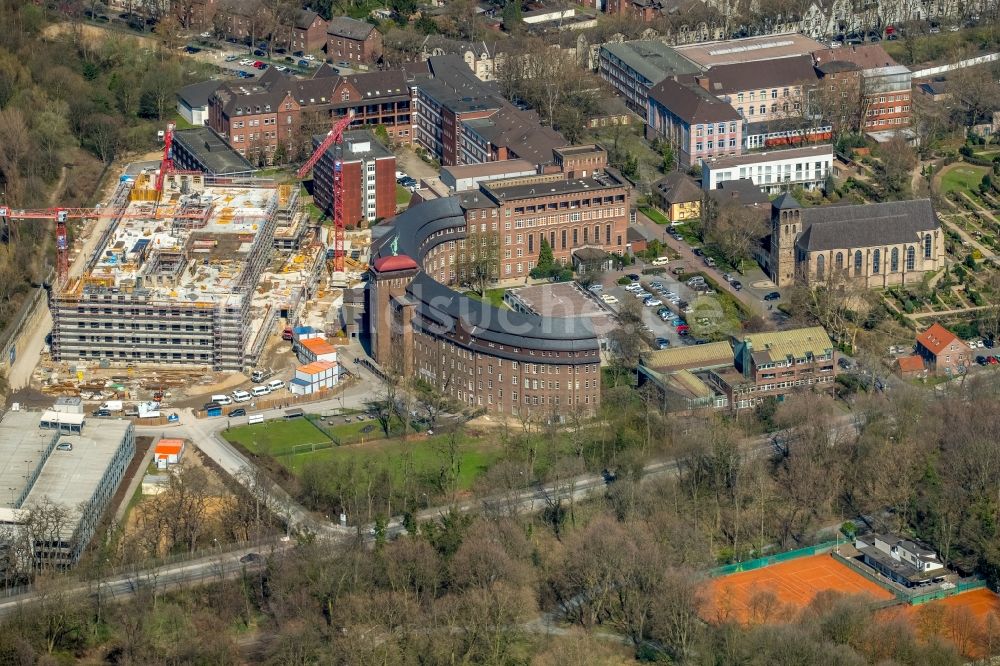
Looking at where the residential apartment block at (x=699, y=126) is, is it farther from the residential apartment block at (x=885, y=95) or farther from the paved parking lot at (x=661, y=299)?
the paved parking lot at (x=661, y=299)

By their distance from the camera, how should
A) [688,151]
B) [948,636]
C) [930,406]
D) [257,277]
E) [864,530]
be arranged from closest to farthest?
[948,636]
[864,530]
[930,406]
[257,277]
[688,151]

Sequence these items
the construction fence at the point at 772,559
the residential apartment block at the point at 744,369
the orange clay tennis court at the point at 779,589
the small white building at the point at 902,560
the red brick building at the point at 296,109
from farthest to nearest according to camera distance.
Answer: the red brick building at the point at 296,109
the residential apartment block at the point at 744,369
the construction fence at the point at 772,559
the small white building at the point at 902,560
the orange clay tennis court at the point at 779,589

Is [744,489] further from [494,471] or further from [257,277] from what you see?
[257,277]

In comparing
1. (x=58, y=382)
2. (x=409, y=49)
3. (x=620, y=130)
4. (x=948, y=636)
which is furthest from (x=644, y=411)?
(x=409, y=49)

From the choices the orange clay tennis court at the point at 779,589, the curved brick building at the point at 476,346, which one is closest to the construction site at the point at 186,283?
the curved brick building at the point at 476,346

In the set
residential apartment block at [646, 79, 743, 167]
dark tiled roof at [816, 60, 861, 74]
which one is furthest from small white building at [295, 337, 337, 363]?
dark tiled roof at [816, 60, 861, 74]

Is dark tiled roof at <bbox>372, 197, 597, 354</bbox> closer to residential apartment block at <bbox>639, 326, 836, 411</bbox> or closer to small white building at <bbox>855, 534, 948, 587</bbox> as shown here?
residential apartment block at <bbox>639, 326, 836, 411</bbox>

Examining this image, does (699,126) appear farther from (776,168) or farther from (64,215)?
(64,215)
